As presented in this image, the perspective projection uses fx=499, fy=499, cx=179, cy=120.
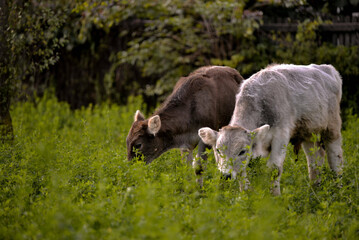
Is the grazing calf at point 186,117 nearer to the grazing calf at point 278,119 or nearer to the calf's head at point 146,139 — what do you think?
the calf's head at point 146,139

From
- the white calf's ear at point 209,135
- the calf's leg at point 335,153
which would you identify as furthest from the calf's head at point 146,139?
the calf's leg at point 335,153

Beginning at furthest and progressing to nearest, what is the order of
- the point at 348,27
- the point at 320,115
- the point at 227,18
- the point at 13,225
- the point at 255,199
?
the point at 227,18
the point at 348,27
the point at 320,115
the point at 255,199
the point at 13,225

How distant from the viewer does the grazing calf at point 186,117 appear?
7.19 metres

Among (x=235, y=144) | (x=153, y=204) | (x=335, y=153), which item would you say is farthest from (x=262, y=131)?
(x=153, y=204)

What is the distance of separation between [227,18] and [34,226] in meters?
8.88

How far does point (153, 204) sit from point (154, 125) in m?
3.03

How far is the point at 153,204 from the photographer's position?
4.11 m

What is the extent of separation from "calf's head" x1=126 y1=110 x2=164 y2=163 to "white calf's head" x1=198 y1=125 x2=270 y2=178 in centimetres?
114

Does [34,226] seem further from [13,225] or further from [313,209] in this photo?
[313,209]

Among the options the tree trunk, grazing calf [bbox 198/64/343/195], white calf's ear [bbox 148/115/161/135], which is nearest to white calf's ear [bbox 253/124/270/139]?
grazing calf [bbox 198/64/343/195]

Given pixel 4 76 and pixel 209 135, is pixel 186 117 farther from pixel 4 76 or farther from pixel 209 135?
pixel 4 76

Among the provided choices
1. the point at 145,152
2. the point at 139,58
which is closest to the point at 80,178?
the point at 145,152

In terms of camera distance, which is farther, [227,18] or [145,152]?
[227,18]

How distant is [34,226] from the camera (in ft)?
13.9
